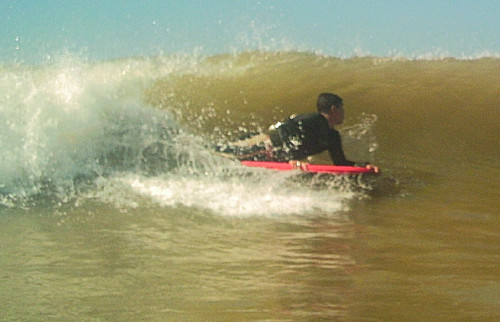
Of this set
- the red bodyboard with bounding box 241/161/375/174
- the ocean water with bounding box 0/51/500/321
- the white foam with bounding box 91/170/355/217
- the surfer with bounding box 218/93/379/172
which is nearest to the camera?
the ocean water with bounding box 0/51/500/321

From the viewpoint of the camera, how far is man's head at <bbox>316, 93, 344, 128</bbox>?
6.79 m

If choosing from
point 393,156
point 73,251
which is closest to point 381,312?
point 73,251

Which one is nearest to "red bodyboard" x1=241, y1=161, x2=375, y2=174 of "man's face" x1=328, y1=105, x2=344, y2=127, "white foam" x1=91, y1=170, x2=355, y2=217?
"white foam" x1=91, y1=170, x2=355, y2=217

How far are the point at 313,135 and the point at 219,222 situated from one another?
5.78 feet

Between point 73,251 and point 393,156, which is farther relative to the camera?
point 393,156

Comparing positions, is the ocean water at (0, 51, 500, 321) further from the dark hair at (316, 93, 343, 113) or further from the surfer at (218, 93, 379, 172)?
the dark hair at (316, 93, 343, 113)

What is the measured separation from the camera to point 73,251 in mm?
4531

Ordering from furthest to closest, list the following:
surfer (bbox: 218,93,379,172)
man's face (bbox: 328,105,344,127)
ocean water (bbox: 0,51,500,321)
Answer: man's face (bbox: 328,105,344,127) < surfer (bbox: 218,93,379,172) < ocean water (bbox: 0,51,500,321)

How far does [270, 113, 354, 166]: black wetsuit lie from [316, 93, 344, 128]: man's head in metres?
0.12

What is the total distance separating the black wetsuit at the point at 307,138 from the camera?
6.71m

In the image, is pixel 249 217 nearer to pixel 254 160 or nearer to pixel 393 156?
pixel 254 160

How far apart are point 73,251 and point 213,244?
36.8 inches

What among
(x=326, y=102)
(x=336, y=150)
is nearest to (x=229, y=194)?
(x=336, y=150)

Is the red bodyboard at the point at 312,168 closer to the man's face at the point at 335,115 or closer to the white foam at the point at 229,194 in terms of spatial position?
the white foam at the point at 229,194
